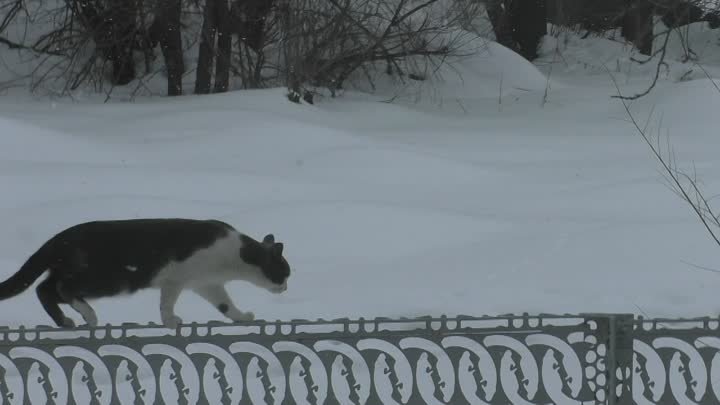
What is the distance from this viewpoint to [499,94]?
13781mm

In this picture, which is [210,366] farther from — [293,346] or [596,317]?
[596,317]

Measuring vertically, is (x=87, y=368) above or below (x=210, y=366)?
above

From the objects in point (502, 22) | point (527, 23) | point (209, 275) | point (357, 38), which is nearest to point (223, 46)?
point (357, 38)

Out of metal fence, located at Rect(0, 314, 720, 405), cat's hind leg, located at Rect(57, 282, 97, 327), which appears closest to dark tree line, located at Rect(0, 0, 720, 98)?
cat's hind leg, located at Rect(57, 282, 97, 327)

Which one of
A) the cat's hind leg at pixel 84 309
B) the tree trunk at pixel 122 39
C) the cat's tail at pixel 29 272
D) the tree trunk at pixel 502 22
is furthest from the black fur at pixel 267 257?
the tree trunk at pixel 502 22

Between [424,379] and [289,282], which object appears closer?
[424,379]

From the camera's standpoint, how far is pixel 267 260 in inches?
157

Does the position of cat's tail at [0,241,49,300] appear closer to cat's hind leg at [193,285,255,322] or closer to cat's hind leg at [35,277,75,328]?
cat's hind leg at [35,277,75,328]

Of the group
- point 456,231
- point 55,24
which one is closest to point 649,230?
point 456,231

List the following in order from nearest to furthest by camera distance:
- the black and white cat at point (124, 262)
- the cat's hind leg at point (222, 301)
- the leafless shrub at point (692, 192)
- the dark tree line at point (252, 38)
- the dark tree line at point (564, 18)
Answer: the black and white cat at point (124, 262)
the leafless shrub at point (692, 192)
the cat's hind leg at point (222, 301)
the dark tree line at point (252, 38)
the dark tree line at point (564, 18)

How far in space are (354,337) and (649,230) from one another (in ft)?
12.4

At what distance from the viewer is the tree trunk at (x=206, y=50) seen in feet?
39.0

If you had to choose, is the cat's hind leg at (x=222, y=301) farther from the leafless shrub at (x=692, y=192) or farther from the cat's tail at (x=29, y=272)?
the leafless shrub at (x=692, y=192)

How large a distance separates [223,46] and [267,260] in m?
8.44
